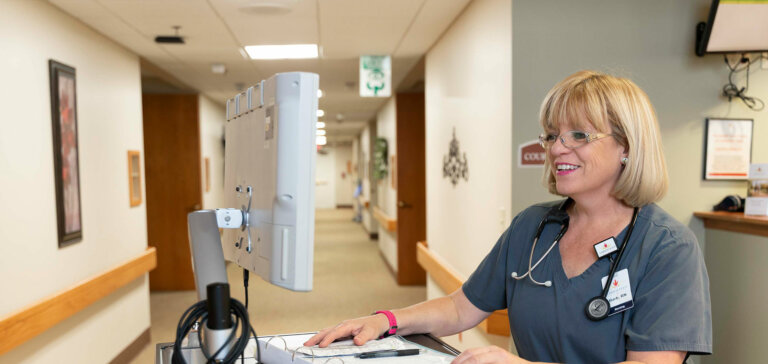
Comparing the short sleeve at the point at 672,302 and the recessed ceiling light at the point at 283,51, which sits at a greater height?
the recessed ceiling light at the point at 283,51

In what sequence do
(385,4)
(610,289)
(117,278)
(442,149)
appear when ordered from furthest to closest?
(442,149) < (117,278) < (385,4) < (610,289)

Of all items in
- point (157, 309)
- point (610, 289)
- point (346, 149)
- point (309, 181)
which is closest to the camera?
point (309, 181)

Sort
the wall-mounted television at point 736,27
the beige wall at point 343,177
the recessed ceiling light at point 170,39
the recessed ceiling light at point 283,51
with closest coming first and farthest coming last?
the wall-mounted television at point 736,27
the recessed ceiling light at point 170,39
the recessed ceiling light at point 283,51
the beige wall at point 343,177

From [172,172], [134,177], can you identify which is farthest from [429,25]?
[172,172]

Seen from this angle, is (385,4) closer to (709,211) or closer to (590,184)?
(709,211)

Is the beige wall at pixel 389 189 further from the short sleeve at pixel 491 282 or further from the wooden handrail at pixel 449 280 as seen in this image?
the short sleeve at pixel 491 282

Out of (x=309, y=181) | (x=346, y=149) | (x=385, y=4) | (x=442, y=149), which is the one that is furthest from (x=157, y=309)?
(x=346, y=149)

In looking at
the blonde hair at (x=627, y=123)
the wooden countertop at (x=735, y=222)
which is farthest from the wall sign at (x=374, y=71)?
the blonde hair at (x=627, y=123)

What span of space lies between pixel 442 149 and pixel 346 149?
19.3m

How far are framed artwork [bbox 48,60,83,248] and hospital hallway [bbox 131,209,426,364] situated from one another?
122 cm

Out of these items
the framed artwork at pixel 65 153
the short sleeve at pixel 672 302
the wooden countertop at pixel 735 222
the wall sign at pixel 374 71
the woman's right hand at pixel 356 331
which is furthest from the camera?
the wall sign at pixel 374 71

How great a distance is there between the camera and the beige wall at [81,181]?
309 centimetres

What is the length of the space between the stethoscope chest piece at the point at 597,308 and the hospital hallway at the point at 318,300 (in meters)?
3.52

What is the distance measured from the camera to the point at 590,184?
1.37 metres
